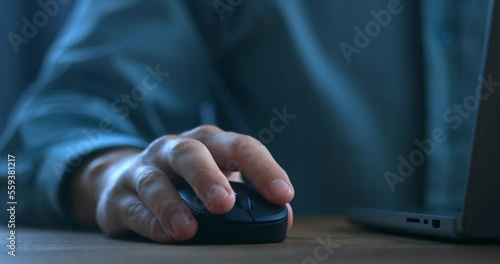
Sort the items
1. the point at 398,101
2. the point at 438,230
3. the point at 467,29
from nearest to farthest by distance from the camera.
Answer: the point at 438,230 → the point at 467,29 → the point at 398,101

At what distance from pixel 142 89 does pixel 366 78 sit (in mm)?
392

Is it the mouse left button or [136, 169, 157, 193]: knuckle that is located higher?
[136, 169, 157, 193]: knuckle

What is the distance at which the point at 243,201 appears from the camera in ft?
1.89

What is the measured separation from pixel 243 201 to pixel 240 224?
30mm

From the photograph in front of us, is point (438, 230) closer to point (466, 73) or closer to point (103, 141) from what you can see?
point (103, 141)

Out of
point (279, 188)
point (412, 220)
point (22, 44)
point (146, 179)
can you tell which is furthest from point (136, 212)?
point (22, 44)

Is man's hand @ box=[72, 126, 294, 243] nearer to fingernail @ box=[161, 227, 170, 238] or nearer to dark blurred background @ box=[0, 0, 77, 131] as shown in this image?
fingernail @ box=[161, 227, 170, 238]

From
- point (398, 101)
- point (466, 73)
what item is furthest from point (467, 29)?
point (398, 101)

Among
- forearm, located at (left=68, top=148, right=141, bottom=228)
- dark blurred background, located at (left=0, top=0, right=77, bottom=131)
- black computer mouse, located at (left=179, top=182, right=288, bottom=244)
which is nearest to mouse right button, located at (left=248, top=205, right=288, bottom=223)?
black computer mouse, located at (left=179, top=182, right=288, bottom=244)

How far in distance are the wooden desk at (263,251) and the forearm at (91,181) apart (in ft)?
0.39

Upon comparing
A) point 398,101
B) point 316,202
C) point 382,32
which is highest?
point 382,32

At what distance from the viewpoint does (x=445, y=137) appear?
3.52 ft

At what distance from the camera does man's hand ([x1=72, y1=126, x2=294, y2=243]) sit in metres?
0.56

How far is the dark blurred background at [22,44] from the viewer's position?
1.77m
